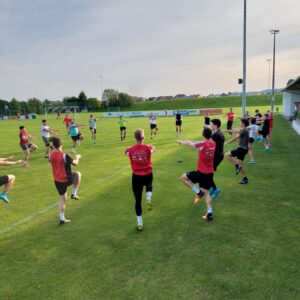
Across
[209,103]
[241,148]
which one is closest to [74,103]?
[209,103]

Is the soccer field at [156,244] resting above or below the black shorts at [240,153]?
below

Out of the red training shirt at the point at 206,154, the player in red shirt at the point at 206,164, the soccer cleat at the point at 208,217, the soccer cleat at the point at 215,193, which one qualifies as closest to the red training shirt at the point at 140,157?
the player in red shirt at the point at 206,164

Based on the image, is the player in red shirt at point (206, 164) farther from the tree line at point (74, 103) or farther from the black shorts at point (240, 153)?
the tree line at point (74, 103)

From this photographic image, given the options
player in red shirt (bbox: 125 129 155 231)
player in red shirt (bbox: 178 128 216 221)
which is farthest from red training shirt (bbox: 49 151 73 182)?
player in red shirt (bbox: 178 128 216 221)

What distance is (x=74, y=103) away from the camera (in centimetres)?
8856

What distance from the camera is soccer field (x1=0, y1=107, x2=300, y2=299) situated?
446 cm

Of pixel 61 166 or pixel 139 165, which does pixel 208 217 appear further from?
pixel 61 166

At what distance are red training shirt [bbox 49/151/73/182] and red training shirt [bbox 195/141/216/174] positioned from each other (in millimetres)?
2977

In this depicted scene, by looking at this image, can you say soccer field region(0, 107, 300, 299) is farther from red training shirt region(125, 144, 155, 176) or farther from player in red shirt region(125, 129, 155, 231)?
red training shirt region(125, 144, 155, 176)

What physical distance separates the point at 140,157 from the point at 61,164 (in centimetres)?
186

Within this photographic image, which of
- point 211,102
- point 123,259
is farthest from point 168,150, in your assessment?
point 211,102

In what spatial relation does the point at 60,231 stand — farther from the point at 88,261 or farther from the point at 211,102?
the point at 211,102

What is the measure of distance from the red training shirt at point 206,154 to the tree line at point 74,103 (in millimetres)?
82108

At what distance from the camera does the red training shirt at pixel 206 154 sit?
668cm
